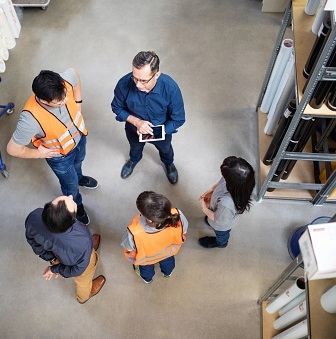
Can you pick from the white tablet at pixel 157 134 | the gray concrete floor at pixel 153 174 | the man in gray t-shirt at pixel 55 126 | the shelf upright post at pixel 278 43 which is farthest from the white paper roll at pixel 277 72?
the man in gray t-shirt at pixel 55 126

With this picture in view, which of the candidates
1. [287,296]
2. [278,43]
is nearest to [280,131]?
[278,43]

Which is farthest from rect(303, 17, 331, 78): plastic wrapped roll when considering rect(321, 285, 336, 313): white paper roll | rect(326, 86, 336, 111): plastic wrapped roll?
rect(321, 285, 336, 313): white paper roll

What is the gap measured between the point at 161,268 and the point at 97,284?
0.56m

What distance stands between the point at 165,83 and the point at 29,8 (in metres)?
3.51

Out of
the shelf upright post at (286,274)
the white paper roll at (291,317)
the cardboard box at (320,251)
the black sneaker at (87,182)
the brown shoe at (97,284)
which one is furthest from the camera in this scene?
the black sneaker at (87,182)

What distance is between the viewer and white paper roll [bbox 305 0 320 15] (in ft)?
9.36

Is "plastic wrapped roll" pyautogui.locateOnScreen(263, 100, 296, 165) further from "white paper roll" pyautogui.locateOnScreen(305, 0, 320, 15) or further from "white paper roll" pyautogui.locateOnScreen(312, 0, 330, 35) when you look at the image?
Answer: "white paper roll" pyautogui.locateOnScreen(305, 0, 320, 15)

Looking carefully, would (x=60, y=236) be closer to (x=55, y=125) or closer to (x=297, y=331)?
(x=55, y=125)

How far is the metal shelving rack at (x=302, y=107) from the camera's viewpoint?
7.68 feet

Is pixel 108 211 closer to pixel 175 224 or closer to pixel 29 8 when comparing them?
pixel 175 224

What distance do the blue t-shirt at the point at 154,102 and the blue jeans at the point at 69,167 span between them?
44 cm

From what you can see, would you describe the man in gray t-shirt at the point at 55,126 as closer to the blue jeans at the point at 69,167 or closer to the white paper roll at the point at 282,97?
the blue jeans at the point at 69,167

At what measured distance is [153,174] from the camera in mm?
3768

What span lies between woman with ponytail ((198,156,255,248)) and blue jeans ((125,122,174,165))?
0.65m
